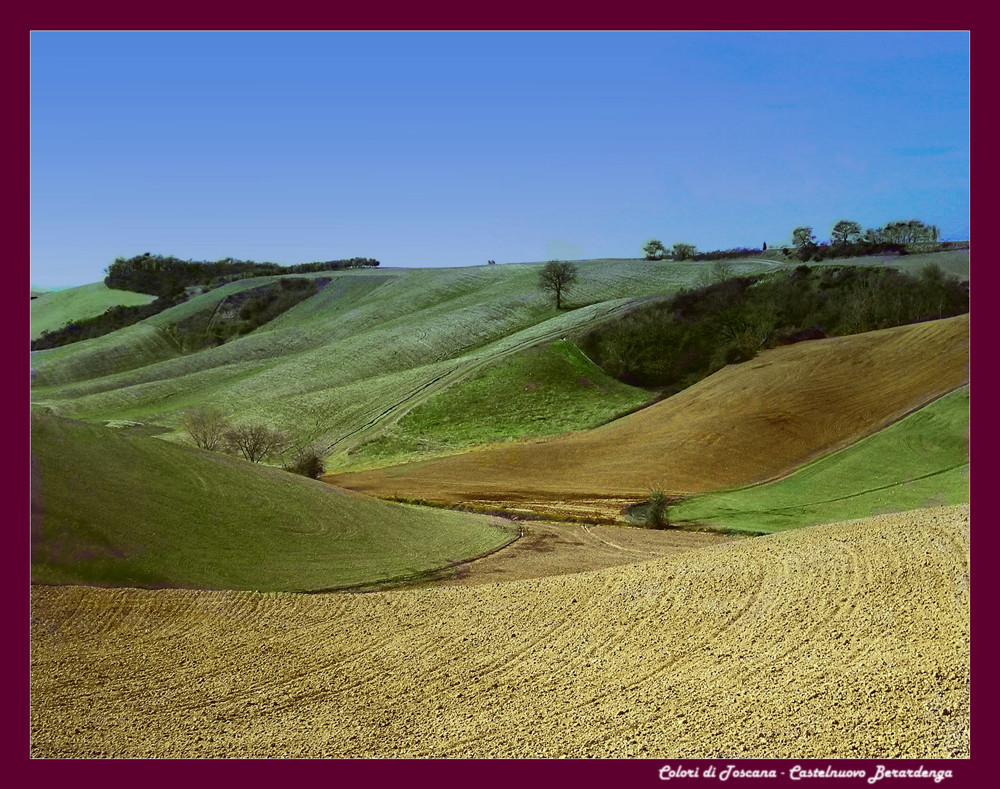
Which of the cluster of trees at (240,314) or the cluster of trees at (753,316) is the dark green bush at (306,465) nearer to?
the cluster of trees at (753,316)

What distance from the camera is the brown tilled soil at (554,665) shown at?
8875 mm

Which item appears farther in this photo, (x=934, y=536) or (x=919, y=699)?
(x=934, y=536)

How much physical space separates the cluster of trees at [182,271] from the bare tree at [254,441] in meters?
40.8

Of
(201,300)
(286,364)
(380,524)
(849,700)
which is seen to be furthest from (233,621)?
(201,300)

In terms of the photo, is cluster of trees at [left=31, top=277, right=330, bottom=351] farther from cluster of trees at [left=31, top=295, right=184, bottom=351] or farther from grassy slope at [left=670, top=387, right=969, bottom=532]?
grassy slope at [left=670, top=387, right=969, bottom=532]

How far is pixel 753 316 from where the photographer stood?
29438 millimetres

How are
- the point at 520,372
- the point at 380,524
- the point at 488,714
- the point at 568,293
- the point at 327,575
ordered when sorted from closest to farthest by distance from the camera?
the point at 488,714 < the point at 327,575 < the point at 380,524 < the point at 520,372 < the point at 568,293

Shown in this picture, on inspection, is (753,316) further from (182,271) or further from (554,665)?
(182,271)

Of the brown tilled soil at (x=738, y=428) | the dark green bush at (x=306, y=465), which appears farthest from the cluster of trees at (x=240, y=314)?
the brown tilled soil at (x=738, y=428)

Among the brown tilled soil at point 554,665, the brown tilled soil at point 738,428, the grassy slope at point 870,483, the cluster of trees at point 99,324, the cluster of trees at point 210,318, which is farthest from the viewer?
the cluster of trees at point 210,318

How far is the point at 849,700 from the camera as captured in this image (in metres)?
8.86

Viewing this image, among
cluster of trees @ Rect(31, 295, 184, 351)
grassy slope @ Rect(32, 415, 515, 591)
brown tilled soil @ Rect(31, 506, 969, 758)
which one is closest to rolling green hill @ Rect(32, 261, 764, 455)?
cluster of trees @ Rect(31, 295, 184, 351)

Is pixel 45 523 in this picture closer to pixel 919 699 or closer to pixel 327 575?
pixel 327 575

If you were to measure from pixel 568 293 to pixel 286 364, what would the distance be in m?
19.1
